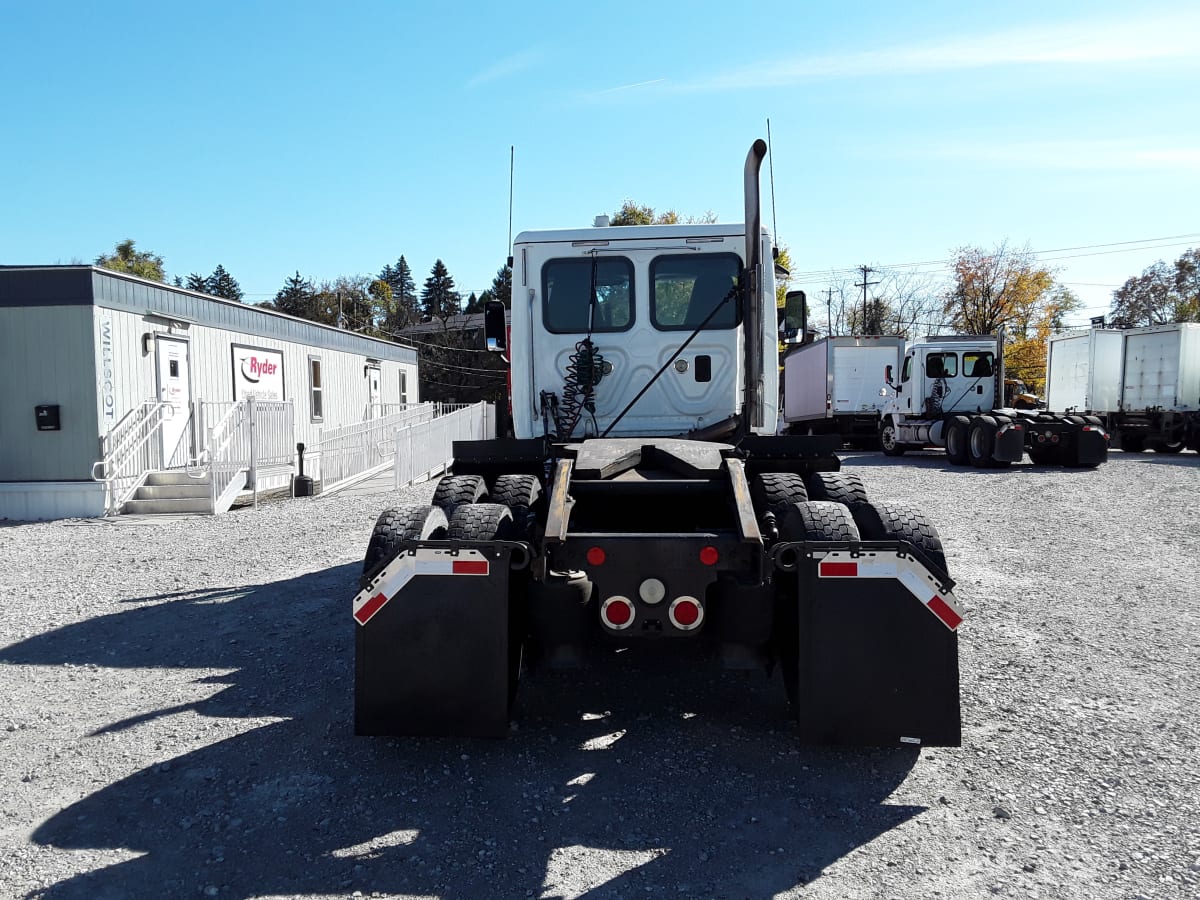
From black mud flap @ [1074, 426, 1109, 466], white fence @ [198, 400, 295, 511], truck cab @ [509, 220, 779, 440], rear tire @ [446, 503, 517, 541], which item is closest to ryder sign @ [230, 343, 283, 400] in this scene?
white fence @ [198, 400, 295, 511]

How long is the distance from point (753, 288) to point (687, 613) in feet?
7.25

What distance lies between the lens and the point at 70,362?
12.0m

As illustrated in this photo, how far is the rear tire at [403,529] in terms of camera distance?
13.2 ft

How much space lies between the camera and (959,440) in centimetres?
1895

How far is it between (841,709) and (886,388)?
21.5 metres

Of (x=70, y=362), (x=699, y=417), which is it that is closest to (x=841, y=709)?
(x=699, y=417)

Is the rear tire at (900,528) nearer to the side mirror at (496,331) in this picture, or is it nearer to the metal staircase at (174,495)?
the side mirror at (496,331)

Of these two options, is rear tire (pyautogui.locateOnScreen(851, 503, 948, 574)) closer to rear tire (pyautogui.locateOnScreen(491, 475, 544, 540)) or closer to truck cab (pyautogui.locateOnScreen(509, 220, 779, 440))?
rear tire (pyautogui.locateOnScreen(491, 475, 544, 540))

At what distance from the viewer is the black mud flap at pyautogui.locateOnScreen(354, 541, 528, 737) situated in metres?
3.51

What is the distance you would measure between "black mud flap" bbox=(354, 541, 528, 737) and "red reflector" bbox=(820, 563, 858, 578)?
1293mm

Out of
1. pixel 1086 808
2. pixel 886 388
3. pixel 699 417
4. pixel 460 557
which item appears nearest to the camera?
pixel 1086 808

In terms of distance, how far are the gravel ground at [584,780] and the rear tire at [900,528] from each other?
983mm

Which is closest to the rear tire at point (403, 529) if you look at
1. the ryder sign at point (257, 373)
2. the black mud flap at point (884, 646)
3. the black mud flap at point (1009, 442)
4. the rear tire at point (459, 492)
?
the rear tire at point (459, 492)

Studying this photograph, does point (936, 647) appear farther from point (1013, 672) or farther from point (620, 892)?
point (1013, 672)
